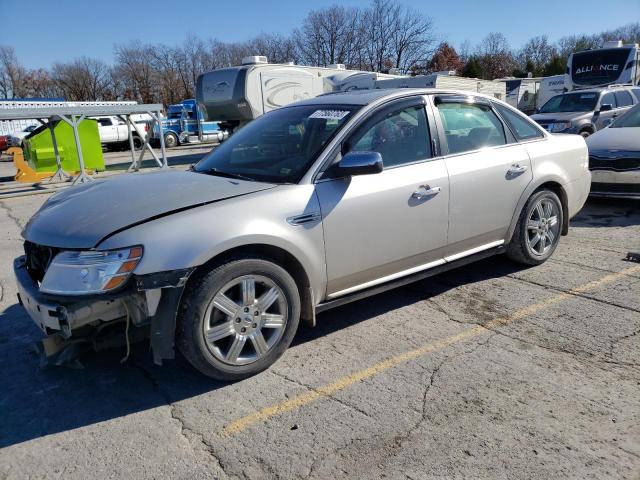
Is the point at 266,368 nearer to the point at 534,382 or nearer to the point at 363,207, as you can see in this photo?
the point at 363,207

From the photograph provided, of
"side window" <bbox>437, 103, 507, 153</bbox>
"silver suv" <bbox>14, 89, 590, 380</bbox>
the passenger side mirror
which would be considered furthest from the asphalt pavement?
"side window" <bbox>437, 103, 507, 153</bbox>

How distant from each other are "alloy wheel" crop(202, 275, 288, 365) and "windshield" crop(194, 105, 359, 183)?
0.78 meters

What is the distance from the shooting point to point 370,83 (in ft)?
59.0

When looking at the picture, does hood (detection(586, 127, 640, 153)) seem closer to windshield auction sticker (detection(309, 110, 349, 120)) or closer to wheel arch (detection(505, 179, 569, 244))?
wheel arch (detection(505, 179, 569, 244))

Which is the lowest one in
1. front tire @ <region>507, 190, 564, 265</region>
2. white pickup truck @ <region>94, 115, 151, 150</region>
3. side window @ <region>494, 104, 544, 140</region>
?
front tire @ <region>507, 190, 564, 265</region>

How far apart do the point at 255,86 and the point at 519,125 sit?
12648 millimetres

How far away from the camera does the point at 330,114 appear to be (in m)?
3.75

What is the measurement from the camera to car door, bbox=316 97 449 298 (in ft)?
11.1

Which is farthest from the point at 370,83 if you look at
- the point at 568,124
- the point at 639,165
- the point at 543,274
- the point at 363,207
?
the point at 363,207

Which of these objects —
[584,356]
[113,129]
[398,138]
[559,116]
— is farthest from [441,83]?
[113,129]

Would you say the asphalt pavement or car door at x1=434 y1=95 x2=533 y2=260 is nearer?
the asphalt pavement

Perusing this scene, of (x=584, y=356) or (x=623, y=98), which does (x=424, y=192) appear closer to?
A: (x=584, y=356)

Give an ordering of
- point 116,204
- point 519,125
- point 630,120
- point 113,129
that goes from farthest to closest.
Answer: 1. point 113,129
2. point 630,120
3. point 519,125
4. point 116,204

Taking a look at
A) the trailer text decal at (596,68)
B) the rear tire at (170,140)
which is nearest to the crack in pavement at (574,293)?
the trailer text decal at (596,68)
